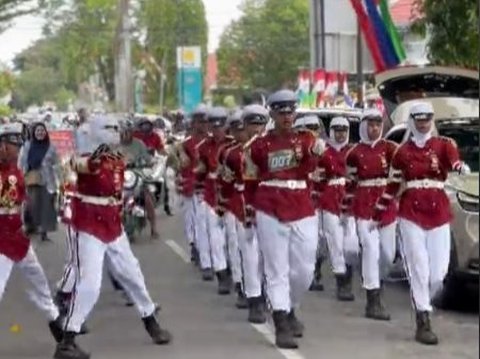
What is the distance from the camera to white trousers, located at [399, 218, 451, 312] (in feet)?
38.3

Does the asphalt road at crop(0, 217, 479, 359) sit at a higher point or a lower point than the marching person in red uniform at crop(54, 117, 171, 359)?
lower

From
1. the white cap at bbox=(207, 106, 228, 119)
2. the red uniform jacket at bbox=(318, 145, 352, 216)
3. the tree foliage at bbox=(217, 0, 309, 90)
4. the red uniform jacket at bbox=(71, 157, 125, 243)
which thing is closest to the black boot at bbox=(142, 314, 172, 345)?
the red uniform jacket at bbox=(71, 157, 125, 243)

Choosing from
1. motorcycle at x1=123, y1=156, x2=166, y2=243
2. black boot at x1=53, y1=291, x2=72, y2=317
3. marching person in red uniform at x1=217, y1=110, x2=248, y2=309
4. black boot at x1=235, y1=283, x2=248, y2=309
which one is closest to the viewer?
black boot at x1=53, y1=291, x2=72, y2=317

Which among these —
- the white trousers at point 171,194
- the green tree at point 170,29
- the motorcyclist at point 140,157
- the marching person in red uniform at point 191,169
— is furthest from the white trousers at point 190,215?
the green tree at point 170,29

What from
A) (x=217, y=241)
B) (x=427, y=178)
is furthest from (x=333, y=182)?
(x=427, y=178)

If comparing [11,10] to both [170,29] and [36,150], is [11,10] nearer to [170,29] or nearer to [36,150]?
[36,150]

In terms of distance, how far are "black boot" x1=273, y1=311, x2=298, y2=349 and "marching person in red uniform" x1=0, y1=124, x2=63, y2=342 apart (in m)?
1.70

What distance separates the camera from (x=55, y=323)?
11.5 metres

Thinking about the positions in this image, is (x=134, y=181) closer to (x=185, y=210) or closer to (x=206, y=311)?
(x=185, y=210)

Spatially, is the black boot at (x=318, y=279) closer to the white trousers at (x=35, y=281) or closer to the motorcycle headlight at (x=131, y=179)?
the white trousers at (x=35, y=281)

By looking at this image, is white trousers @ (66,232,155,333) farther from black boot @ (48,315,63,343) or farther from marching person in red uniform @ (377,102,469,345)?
marching person in red uniform @ (377,102,469,345)

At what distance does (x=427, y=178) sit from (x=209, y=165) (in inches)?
169

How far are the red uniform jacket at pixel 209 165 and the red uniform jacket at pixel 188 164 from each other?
41 centimetres

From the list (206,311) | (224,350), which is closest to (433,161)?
(224,350)
